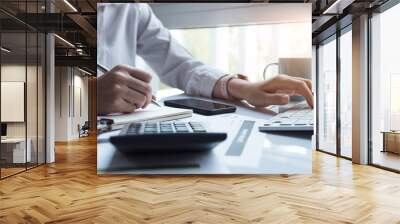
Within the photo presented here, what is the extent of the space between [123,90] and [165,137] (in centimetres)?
98

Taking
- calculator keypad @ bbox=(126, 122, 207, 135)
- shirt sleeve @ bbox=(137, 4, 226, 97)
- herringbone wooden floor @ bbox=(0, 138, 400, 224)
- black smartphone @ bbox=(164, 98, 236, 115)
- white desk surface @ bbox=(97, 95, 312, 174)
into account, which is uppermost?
shirt sleeve @ bbox=(137, 4, 226, 97)

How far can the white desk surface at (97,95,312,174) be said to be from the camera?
6.00 metres

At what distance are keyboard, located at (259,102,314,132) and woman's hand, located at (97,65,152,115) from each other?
190 cm

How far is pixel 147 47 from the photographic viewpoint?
6.13m

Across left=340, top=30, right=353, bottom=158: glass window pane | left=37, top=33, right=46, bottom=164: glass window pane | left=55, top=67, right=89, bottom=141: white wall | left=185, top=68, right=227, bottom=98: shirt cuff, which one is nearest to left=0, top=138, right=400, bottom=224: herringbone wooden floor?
left=37, top=33, right=46, bottom=164: glass window pane

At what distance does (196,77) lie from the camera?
6145mm

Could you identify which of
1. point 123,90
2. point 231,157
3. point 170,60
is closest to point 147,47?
point 170,60

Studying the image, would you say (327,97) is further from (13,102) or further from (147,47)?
(13,102)

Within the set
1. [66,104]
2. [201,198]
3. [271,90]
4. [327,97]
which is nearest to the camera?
[201,198]

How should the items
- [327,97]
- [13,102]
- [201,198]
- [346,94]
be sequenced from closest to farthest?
[201,198]
[13,102]
[346,94]
[327,97]

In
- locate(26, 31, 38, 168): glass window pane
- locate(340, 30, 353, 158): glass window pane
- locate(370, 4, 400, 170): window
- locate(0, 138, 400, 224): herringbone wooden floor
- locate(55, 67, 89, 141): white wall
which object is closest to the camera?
locate(0, 138, 400, 224): herringbone wooden floor

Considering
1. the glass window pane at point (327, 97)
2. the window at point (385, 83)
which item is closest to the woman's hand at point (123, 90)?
the window at point (385, 83)

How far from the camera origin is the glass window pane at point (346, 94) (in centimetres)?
843

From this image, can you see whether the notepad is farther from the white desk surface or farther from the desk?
the desk
